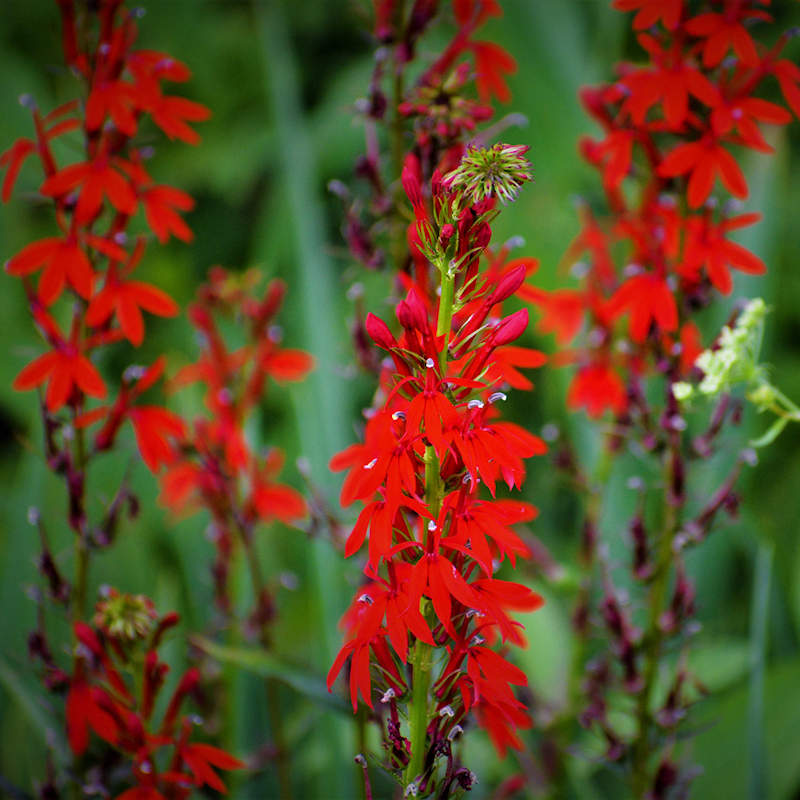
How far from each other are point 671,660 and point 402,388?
833mm

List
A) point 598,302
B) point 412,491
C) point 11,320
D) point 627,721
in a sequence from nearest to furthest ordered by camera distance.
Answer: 1. point 412,491
2. point 598,302
3. point 627,721
4. point 11,320

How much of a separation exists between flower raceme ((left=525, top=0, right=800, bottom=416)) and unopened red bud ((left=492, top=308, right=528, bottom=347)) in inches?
5.7

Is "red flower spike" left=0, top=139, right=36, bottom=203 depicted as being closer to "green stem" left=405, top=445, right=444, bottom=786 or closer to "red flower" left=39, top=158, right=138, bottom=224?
"red flower" left=39, top=158, right=138, bottom=224

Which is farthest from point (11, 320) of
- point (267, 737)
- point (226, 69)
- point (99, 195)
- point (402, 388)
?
point (402, 388)

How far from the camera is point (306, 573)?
4.55 ft

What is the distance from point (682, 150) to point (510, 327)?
0.31m

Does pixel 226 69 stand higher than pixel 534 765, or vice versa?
pixel 226 69

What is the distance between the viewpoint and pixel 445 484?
0.47 m

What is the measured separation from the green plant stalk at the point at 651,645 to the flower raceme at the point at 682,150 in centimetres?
12

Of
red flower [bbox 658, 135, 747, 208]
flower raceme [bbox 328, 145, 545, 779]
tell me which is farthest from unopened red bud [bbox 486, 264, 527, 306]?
red flower [bbox 658, 135, 747, 208]

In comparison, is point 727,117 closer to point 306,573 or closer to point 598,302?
point 598,302

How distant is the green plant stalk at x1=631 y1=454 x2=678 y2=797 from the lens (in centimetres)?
74

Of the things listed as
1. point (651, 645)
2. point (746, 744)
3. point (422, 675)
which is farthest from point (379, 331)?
point (746, 744)

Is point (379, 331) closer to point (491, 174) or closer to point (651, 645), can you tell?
point (491, 174)
